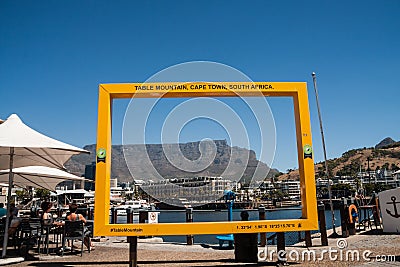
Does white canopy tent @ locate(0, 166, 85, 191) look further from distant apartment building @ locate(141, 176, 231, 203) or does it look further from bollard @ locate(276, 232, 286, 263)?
bollard @ locate(276, 232, 286, 263)

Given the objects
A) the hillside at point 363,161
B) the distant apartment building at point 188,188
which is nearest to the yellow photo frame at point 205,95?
the distant apartment building at point 188,188

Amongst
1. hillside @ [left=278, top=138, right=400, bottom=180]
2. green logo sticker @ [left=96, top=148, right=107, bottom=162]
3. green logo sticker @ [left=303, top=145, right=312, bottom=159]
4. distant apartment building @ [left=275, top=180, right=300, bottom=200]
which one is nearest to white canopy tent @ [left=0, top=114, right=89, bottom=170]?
green logo sticker @ [left=96, top=148, right=107, bottom=162]

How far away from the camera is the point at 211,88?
6.72m

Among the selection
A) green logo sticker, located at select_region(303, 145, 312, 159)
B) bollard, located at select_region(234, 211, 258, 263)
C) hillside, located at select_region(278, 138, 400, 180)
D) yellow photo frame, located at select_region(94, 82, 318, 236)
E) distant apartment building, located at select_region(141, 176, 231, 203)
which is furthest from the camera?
hillside, located at select_region(278, 138, 400, 180)

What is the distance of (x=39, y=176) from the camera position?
38.5 feet

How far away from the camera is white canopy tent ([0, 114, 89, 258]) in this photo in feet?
24.1

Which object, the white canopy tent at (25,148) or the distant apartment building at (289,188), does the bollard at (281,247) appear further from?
the white canopy tent at (25,148)

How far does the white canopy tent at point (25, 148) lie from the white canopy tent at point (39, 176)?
5.64ft

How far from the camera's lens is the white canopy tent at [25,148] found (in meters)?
7.36

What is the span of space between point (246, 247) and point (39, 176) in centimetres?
781

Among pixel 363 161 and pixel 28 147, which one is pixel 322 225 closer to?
pixel 28 147

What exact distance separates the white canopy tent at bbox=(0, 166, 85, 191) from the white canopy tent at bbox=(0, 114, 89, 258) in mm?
1721

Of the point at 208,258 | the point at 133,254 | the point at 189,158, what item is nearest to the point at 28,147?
the point at 133,254

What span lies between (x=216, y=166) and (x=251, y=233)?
1456 millimetres
